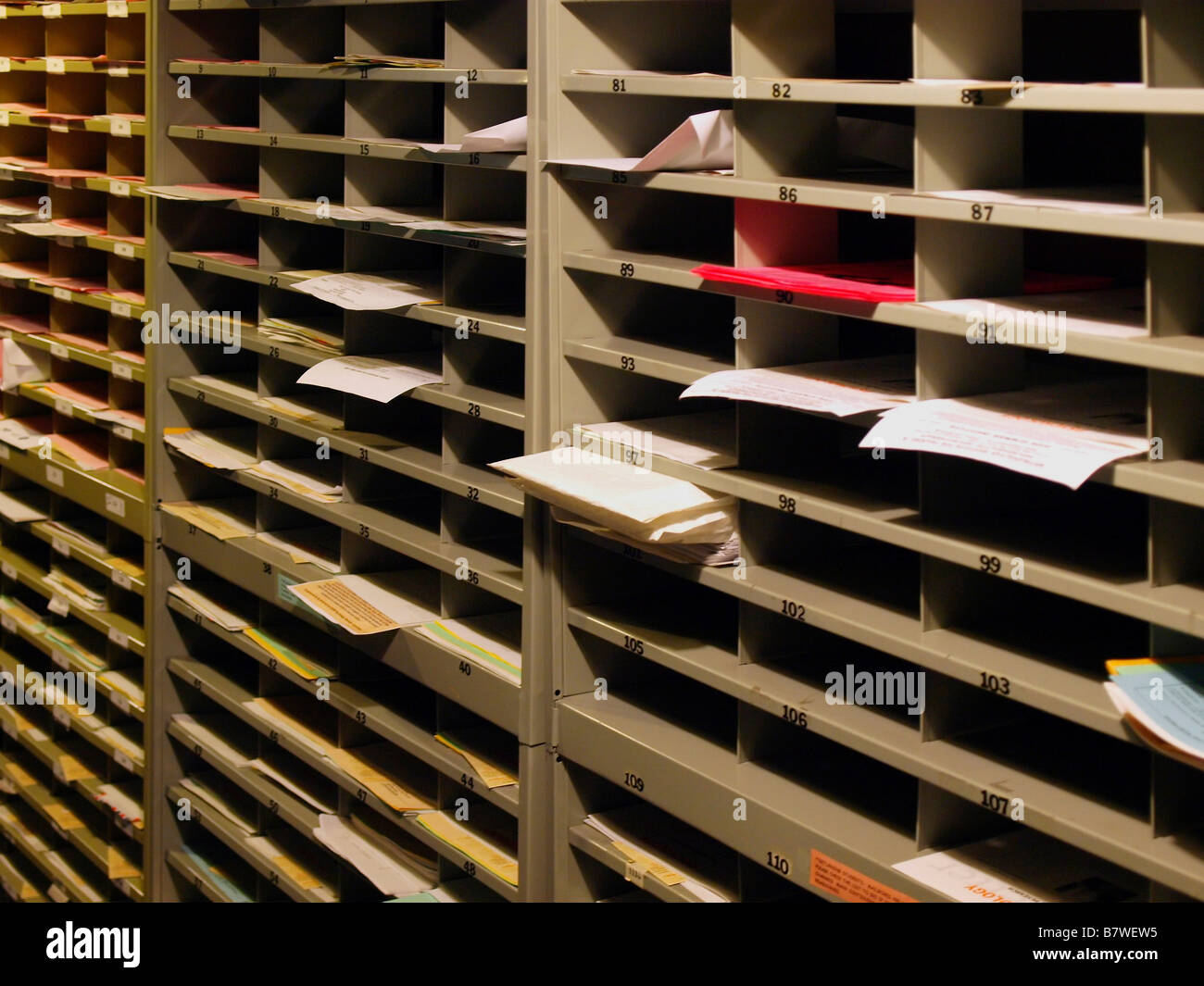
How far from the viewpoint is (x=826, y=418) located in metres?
1.96

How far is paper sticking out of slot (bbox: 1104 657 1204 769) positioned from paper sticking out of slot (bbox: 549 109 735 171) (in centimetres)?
81

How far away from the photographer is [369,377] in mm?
2490

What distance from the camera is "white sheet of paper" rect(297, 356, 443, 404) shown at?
239 cm

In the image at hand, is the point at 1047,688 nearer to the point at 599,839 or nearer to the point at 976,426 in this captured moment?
the point at 976,426

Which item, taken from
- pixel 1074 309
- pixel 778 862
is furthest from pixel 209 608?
pixel 1074 309

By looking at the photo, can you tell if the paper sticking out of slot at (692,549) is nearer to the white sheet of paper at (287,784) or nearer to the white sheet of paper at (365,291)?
the white sheet of paper at (365,291)

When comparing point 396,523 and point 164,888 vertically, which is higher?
point 396,523

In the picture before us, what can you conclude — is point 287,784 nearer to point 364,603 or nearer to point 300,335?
point 364,603

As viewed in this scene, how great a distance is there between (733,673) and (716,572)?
13 centimetres

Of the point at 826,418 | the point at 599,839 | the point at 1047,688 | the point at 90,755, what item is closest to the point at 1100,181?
the point at 826,418

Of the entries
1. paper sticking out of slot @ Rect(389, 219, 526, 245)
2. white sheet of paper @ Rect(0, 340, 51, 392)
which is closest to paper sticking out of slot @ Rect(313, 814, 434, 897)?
paper sticking out of slot @ Rect(389, 219, 526, 245)

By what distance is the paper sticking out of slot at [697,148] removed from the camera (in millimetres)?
1822

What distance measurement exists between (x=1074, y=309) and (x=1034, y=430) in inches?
6.2

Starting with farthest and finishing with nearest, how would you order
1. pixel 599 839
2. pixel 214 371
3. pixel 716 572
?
pixel 214 371
pixel 599 839
pixel 716 572
